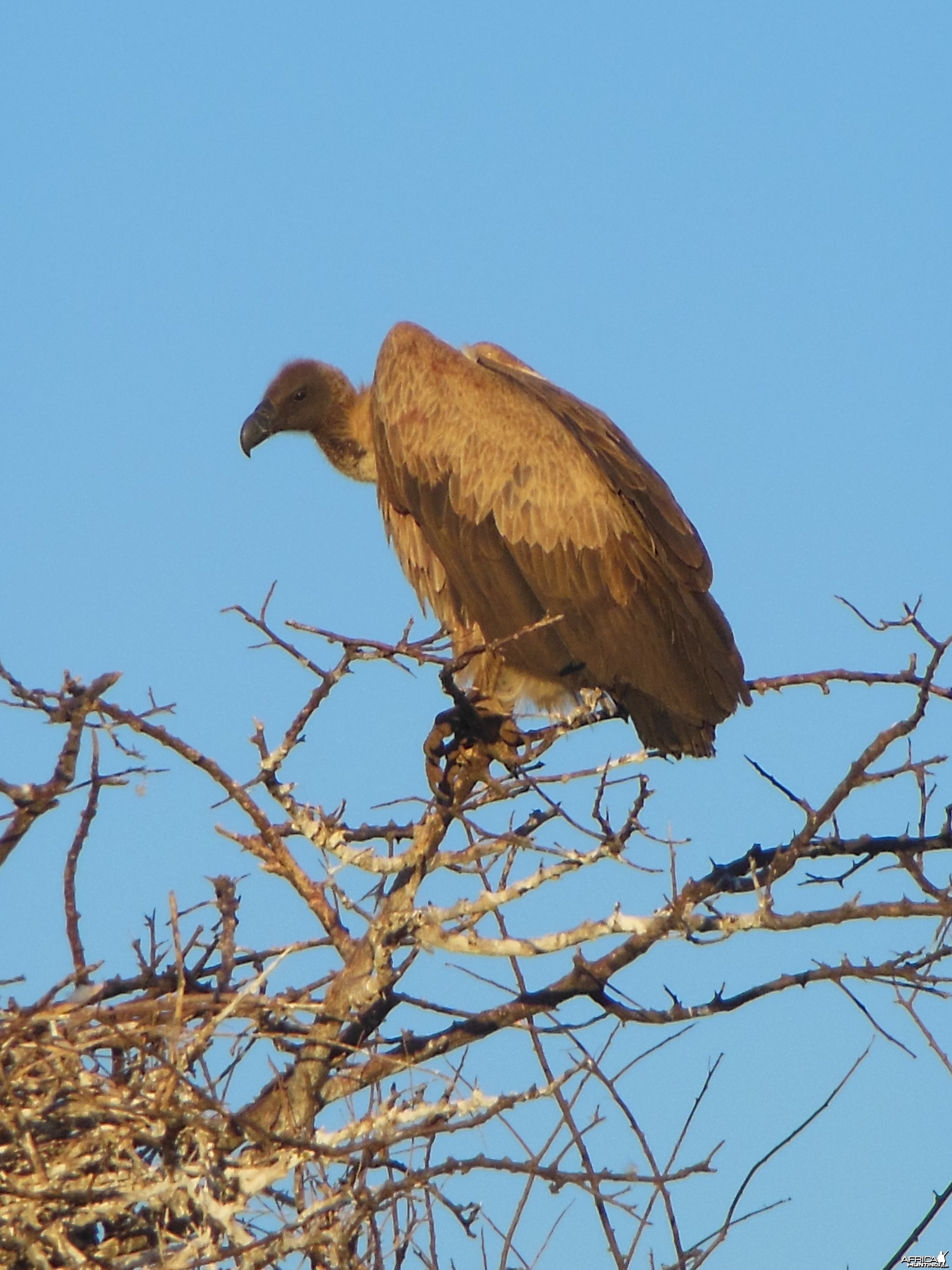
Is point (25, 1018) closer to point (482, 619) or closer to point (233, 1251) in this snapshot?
point (233, 1251)

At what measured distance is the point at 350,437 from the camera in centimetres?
890

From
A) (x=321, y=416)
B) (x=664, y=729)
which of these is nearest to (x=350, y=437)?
(x=321, y=416)

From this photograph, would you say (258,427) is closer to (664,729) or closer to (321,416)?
(321,416)

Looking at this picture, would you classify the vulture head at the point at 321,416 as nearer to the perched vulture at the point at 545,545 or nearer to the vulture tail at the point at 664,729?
the perched vulture at the point at 545,545

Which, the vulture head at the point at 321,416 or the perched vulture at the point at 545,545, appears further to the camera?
the vulture head at the point at 321,416

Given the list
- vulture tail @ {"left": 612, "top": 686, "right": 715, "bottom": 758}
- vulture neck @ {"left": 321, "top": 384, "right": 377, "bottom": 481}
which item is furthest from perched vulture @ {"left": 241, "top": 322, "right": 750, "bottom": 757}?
vulture neck @ {"left": 321, "top": 384, "right": 377, "bottom": 481}

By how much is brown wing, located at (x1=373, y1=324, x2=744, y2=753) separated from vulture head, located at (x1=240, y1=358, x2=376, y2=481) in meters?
0.69

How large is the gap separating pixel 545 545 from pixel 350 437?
5.34 feet

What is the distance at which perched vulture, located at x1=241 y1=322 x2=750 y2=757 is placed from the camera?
738 cm

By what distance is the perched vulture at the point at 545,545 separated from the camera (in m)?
7.38

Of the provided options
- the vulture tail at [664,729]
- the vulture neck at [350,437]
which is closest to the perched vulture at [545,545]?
the vulture tail at [664,729]

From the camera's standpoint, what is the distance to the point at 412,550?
26.3 ft

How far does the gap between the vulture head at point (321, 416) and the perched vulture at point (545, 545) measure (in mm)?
610

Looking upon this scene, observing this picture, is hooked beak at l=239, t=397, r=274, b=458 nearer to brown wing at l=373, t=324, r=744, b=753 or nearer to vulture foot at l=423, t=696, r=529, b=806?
brown wing at l=373, t=324, r=744, b=753
